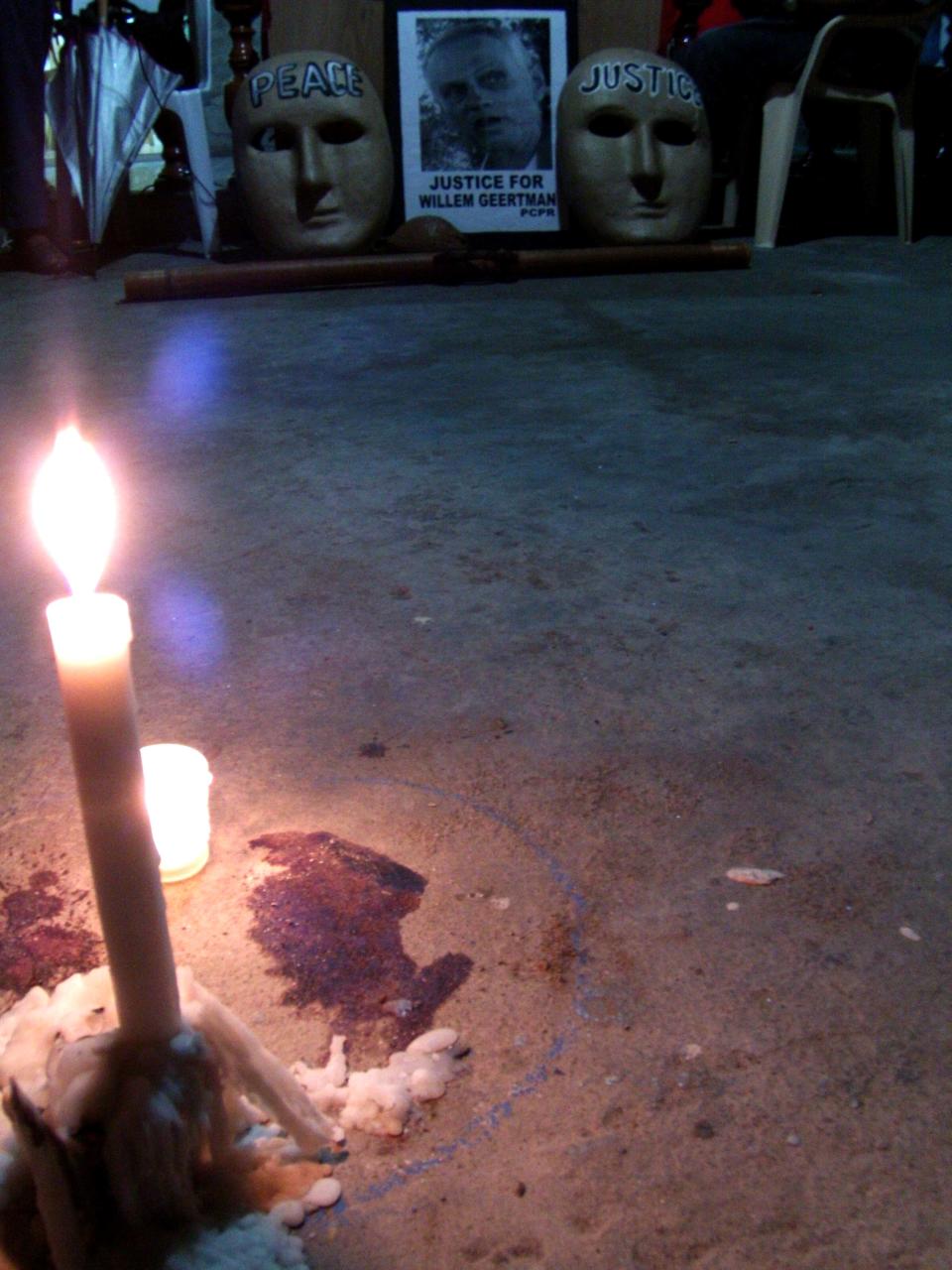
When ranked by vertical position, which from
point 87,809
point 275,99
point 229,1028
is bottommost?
point 229,1028

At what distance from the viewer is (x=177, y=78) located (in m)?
4.25

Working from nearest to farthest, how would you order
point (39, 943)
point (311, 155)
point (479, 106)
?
point (39, 943) < point (311, 155) < point (479, 106)

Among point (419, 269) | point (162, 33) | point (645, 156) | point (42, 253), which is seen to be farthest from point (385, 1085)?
point (162, 33)

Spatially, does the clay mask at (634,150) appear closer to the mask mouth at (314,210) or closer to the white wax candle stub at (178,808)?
the mask mouth at (314,210)

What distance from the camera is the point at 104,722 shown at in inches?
19.9

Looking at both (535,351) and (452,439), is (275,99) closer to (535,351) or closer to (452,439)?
(535,351)

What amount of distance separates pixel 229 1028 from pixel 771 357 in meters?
2.39

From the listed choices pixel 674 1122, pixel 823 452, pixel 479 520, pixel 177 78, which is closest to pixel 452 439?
pixel 479 520

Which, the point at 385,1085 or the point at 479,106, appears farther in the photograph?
the point at 479,106

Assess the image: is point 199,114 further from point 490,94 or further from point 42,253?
point 490,94

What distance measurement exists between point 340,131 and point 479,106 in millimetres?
719

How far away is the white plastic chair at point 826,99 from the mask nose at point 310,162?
1.72 metres

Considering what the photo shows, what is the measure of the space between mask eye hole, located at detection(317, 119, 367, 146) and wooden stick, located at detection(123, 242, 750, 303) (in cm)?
61

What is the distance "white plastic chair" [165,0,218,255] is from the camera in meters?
4.21
